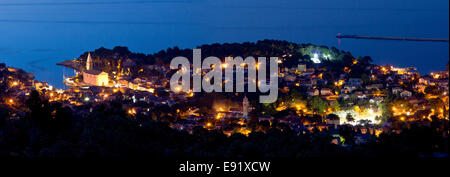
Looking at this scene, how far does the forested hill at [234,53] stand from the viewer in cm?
1877

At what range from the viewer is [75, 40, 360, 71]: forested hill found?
61.6 ft

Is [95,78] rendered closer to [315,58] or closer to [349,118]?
[315,58]

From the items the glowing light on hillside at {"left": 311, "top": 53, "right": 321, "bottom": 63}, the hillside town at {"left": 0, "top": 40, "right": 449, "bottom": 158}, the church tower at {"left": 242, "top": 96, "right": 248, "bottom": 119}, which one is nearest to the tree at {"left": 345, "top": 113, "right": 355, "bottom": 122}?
the hillside town at {"left": 0, "top": 40, "right": 449, "bottom": 158}

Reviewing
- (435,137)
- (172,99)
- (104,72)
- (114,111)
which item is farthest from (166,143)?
(104,72)

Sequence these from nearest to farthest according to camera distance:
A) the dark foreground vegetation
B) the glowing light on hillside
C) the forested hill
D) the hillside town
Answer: the dark foreground vegetation < the hillside town < the forested hill < the glowing light on hillside

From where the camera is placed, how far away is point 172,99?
508 inches

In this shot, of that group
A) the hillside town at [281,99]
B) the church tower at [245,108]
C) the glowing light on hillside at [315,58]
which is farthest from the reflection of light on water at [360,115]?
the glowing light on hillside at [315,58]

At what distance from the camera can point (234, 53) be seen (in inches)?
766

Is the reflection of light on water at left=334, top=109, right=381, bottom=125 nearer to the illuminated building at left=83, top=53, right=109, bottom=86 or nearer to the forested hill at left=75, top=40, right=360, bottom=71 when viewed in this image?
the forested hill at left=75, top=40, right=360, bottom=71

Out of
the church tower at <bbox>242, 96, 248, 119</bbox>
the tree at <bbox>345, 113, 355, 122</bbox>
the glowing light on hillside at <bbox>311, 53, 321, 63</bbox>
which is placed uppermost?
the glowing light on hillside at <bbox>311, 53, 321, 63</bbox>

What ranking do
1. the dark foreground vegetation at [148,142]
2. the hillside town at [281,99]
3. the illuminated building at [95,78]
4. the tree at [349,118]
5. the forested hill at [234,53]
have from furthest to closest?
the forested hill at [234,53]
the illuminated building at [95,78]
the tree at [349,118]
the hillside town at [281,99]
the dark foreground vegetation at [148,142]

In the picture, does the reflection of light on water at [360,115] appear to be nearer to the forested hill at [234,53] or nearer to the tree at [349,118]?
the tree at [349,118]
